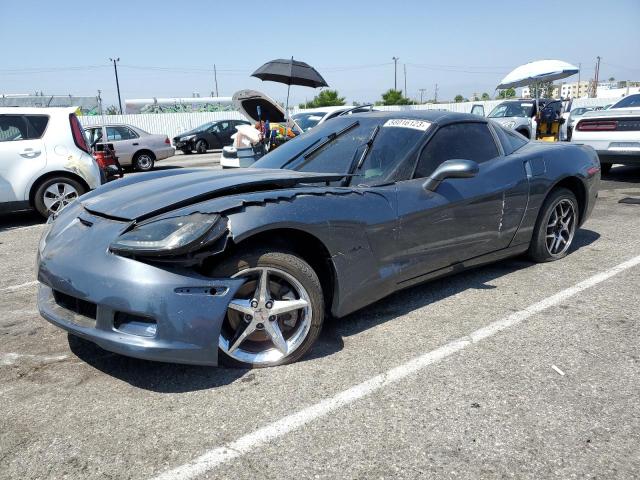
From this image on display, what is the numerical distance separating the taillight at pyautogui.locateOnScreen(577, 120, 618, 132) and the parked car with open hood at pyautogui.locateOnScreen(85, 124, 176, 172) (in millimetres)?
11224

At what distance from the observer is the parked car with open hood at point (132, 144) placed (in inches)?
574

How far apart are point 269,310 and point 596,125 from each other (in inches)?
322

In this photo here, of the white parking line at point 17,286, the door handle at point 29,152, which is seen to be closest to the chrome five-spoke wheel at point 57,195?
the door handle at point 29,152

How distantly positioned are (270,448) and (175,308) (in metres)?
0.73

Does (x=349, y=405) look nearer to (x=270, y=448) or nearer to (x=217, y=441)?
(x=270, y=448)

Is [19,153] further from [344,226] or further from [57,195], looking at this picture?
[344,226]

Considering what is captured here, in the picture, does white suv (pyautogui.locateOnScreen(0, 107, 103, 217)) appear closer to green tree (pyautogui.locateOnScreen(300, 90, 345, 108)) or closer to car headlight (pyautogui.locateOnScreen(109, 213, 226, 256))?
car headlight (pyautogui.locateOnScreen(109, 213, 226, 256))

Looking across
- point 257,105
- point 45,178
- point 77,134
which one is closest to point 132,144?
point 257,105

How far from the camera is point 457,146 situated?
151 inches

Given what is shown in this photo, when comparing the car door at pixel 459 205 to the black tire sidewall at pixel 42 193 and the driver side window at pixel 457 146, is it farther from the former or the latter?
the black tire sidewall at pixel 42 193

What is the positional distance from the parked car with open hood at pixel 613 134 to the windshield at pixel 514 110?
4596 mm

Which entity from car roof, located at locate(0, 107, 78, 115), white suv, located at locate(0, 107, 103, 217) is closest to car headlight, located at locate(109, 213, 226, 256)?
white suv, located at locate(0, 107, 103, 217)

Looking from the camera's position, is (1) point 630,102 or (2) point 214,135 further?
(2) point 214,135

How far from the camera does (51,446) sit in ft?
7.04
